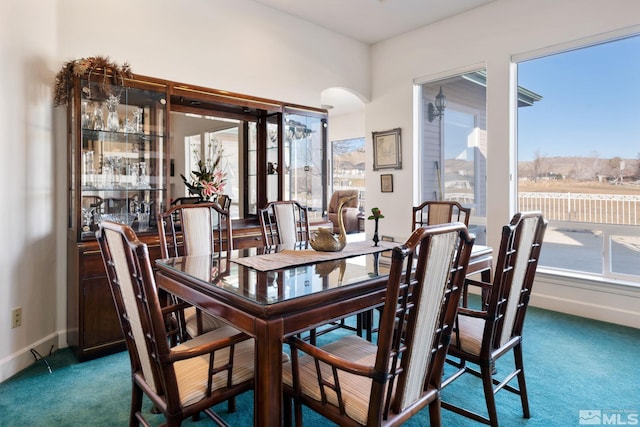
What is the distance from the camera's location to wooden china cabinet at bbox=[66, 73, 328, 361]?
8.66 feet

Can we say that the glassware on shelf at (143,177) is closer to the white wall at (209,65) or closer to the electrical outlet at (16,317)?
the white wall at (209,65)

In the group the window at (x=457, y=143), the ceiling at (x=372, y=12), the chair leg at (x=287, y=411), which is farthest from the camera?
the window at (x=457, y=143)

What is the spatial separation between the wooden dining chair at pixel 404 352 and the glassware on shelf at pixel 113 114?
2.42 metres

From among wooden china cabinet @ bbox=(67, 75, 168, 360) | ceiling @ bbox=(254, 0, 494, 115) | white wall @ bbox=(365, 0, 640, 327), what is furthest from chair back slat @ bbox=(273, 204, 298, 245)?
ceiling @ bbox=(254, 0, 494, 115)

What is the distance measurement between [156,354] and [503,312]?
147 cm

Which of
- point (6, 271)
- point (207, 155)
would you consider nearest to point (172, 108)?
point (207, 155)

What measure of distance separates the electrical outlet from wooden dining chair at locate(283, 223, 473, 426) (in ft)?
6.94

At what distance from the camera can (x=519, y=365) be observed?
1.97 metres

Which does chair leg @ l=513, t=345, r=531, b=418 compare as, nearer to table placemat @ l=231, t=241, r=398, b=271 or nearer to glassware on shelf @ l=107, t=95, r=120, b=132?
table placemat @ l=231, t=241, r=398, b=271

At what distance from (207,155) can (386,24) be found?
2672mm

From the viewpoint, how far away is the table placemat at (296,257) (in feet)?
6.50

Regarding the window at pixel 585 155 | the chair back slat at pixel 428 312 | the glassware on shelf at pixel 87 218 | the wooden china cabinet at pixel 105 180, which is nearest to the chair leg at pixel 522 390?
the chair back slat at pixel 428 312

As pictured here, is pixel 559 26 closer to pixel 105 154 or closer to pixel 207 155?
pixel 207 155

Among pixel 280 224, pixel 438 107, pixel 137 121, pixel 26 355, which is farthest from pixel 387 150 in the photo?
pixel 26 355
